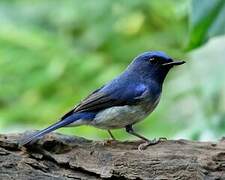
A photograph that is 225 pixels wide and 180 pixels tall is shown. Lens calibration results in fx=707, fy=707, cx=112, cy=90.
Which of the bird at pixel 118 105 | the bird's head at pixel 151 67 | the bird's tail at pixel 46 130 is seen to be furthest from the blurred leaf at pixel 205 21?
the bird's tail at pixel 46 130

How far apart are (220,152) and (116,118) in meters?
0.76

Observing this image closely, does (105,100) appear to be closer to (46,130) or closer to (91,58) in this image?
(46,130)

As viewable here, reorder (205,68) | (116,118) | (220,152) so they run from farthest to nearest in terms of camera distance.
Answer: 1. (205,68)
2. (116,118)
3. (220,152)

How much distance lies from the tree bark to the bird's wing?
0.31m

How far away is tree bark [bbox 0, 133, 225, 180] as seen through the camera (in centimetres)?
399

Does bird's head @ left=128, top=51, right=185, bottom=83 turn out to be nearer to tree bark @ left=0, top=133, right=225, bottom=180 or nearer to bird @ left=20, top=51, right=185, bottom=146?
bird @ left=20, top=51, right=185, bottom=146

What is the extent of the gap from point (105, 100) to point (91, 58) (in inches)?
68.9

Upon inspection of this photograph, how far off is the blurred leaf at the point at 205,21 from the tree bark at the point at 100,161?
2.23 feet

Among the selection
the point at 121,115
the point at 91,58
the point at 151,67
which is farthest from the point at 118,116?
the point at 91,58

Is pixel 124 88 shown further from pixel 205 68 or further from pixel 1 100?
pixel 1 100

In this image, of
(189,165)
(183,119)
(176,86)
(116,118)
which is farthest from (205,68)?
(189,165)

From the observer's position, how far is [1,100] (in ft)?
21.8

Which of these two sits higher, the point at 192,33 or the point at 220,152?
the point at 192,33

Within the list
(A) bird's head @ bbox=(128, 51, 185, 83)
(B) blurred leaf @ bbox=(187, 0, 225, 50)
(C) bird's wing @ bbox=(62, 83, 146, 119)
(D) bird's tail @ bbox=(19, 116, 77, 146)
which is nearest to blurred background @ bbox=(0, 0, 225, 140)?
(A) bird's head @ bbox=(128, 51, 185, 83)
